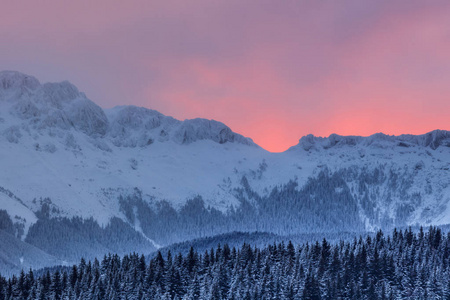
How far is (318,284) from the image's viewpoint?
19975 cm

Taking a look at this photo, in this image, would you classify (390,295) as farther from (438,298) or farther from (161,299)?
(161,299)

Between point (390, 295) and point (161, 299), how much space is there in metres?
74.0

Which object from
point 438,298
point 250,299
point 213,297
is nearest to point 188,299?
point 213,297

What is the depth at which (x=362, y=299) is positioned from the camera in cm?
19975

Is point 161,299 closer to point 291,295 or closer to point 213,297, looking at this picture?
point 213,297

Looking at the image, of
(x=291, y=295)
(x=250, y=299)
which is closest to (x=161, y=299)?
(x=250, y=299)

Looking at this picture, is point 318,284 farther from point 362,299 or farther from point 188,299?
point 188,299

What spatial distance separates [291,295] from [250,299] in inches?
516

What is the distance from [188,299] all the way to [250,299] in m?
20.0

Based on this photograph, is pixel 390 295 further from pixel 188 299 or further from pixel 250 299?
pixel 188 299

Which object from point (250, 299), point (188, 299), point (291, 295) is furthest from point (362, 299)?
point (188, 299)

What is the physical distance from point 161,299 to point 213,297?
16.9m

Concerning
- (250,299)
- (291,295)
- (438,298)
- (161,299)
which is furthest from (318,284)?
(161,299)

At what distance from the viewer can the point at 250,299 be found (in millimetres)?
196250
